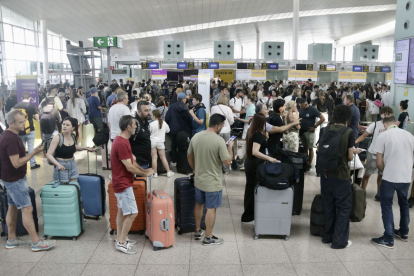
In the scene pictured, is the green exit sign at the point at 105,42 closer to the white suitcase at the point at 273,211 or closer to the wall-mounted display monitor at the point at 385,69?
the white suitcase at the point at 273,211

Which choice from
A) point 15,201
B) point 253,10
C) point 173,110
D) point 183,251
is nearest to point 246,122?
point 173,110

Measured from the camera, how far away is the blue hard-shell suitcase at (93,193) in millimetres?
5148

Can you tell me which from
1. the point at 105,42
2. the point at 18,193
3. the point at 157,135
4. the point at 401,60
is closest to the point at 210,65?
the point at 105,42

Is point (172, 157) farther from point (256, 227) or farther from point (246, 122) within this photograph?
point (256, 227)

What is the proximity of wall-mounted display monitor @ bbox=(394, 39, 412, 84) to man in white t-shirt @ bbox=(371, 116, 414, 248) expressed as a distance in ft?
15.2

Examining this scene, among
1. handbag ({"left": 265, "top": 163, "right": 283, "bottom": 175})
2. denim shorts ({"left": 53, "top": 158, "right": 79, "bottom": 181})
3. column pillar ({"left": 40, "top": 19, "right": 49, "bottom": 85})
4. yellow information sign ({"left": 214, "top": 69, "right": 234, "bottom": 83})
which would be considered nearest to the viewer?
handbag ({"left": 265, "top": 163, "right": 283, "bottom": 175})

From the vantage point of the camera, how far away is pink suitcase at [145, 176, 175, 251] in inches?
166

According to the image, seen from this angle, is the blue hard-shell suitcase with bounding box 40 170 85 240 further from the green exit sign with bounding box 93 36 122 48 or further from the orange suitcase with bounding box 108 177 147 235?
the green exit sign with bounding box 93 36 122 48

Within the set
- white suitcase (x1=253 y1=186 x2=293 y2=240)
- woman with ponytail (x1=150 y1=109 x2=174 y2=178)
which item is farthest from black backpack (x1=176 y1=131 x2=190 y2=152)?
white suitcase (x1=253 y1=186 x2=293 y2=240)

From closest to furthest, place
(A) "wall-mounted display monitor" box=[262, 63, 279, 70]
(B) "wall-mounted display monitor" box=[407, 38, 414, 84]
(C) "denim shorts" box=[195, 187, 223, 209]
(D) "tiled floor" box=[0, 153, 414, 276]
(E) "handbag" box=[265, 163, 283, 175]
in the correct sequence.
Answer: (D) "tiled floor" box=[0, 153, 414, 276], (C) "denim shorts" box=[195, 187, 223, 209], (E) "handbag" box=[265, 163, 283, 175], (B) "wall-mounted display monitor" box=[407, 38, 414, 84], (A) "wall-mounted display monitor" box=[262, 63, 279, 70]

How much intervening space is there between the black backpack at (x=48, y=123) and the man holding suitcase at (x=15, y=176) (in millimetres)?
4065

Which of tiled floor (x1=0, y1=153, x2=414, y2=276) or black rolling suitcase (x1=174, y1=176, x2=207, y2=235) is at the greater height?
black rolling suitcase (x1=174, y1=176, x2=207, y2=235)

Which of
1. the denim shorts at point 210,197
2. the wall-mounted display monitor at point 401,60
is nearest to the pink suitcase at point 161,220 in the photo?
the denim shorts at point 210,197

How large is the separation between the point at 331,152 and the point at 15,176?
3619 millimetres
